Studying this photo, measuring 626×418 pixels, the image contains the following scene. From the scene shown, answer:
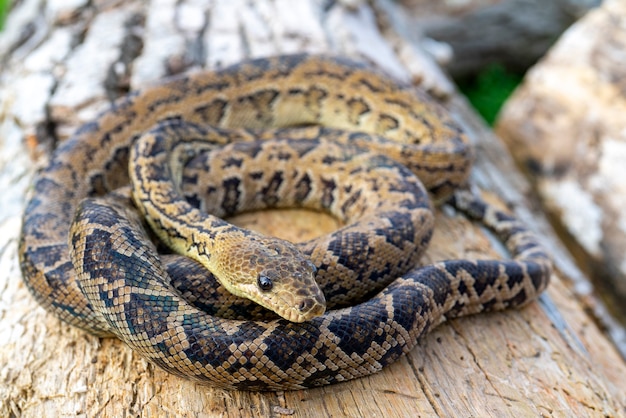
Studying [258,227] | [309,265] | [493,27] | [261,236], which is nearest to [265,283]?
[309,265]

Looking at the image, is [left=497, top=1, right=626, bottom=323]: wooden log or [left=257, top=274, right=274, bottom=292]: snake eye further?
[left=497, top=1, right=626, bottom=323]: wooden log

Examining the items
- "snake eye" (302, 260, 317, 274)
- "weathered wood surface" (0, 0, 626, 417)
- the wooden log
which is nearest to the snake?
"snake eye" (302, 260, 317, 274)

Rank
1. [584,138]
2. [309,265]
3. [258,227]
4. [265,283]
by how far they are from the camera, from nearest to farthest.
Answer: [265,283]
[309,265]
[258,227]
[584,138]

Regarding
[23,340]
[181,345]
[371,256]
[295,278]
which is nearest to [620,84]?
[371,256]

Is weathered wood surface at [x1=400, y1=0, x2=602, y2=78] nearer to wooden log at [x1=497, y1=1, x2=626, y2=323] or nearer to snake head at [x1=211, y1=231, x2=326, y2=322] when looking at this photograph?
wooden log at [x1=497, y1=1, x2=626, y2=323]

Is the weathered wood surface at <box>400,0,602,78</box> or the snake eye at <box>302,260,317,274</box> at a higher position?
the snake eye at <box>302,260,317,274</box>

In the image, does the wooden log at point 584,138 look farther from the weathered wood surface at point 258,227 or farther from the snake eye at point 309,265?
the snake eye at point 309,265

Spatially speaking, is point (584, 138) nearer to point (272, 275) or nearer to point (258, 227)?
point (258, 227)

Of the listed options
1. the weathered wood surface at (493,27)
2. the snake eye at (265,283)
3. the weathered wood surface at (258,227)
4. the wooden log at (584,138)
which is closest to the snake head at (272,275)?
the snake eye at (265,283)
